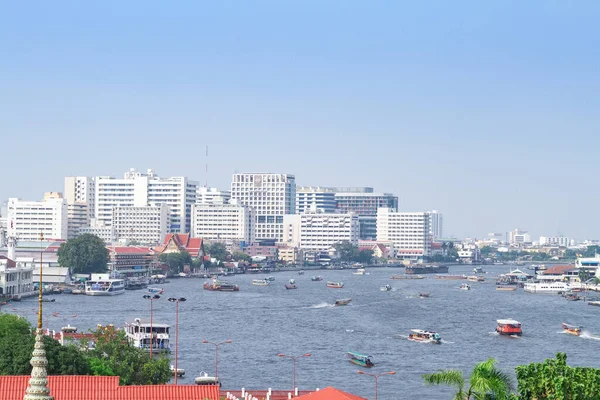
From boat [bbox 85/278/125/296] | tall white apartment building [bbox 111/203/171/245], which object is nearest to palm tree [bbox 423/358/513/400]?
boat [bbox 85/278/125/296]

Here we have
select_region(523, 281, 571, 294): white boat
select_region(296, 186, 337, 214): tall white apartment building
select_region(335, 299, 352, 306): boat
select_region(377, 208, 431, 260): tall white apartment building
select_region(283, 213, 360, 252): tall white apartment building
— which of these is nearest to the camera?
select_region(335, 299, 352, 306): boat

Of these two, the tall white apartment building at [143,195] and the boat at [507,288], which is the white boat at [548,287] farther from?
the tall white apartment building at [143,195]

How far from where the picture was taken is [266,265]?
120m

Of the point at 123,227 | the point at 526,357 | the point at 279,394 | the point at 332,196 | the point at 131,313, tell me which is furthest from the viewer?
the point at 332,196

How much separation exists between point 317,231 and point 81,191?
91.8ft

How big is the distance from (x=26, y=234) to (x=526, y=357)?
88.6 meters

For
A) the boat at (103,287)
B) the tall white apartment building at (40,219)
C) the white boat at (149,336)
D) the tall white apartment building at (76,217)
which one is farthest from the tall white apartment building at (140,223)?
the white boat at (149,336)

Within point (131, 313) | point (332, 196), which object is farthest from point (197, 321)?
point (332, 196)

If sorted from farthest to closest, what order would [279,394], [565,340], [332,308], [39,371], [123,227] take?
1. [123,227]
2. [332,308]
3. [565,340]
4. [279,394]
5. [39,371]

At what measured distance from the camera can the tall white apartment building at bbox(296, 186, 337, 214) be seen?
534 feet

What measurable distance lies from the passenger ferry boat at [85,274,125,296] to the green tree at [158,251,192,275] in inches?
906

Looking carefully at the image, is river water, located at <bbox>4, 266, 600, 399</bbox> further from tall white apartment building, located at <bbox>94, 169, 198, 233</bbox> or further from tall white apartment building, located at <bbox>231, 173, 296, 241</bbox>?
tall white apartment building, located at <bbox>231, 173, 296, 241</bbox>

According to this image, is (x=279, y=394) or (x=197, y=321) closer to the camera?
(x=279, y=394)

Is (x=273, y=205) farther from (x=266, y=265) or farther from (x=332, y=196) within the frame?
(x=266, y=265)
